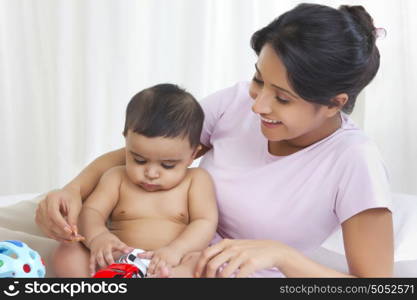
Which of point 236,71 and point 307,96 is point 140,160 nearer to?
point 307,96

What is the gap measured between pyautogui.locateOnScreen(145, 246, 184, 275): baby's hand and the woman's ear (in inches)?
20.0

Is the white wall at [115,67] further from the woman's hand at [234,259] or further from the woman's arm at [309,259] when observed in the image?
the woman's hand at [234,259]

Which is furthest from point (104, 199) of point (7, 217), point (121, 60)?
point (121, 60)

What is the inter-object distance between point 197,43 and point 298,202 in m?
2.00

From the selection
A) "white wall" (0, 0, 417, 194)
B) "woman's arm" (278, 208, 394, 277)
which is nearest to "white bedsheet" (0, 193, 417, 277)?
"woman's arm" (278, 208, 394, 277)

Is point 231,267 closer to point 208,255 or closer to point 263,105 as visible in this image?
point 208,255

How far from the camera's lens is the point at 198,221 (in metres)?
1.84

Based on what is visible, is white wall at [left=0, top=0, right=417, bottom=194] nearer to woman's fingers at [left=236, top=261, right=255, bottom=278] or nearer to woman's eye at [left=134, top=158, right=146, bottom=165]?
woman's eye at [left=134, top=158, right=146, bottom=165]

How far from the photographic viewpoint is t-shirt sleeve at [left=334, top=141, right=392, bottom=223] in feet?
5.45

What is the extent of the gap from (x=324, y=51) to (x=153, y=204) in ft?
2.04

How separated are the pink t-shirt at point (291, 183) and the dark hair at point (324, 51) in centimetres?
15

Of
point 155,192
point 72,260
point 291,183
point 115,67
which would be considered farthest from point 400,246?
point 115,67

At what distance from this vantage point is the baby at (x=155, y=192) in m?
1.79

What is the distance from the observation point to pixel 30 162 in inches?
152
